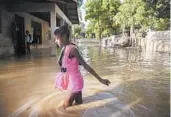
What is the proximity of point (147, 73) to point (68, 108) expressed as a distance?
187 inches

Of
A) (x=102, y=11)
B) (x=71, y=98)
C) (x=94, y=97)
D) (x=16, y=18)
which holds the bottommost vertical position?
(x=94, y=97)

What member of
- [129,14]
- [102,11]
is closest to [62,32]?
[129,14]

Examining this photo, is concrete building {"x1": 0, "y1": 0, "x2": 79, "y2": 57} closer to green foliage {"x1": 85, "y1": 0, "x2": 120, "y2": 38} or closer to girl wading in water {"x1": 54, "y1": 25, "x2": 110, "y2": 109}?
girl wading in water {"x1": 54, "y1": 25, "x2": 110, "y2": 109}

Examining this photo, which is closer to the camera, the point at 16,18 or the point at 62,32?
the point at 62,32

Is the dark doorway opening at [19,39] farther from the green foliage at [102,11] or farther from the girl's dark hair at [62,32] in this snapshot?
the green foliage at [102,11]

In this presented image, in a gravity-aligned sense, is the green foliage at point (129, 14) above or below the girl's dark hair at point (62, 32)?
above

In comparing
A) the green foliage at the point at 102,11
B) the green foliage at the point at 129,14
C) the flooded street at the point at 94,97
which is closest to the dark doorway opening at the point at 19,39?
the green foliage at the point at 129,14

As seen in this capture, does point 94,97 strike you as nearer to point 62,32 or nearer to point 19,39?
point 62,32

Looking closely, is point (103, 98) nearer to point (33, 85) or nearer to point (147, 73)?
point (33, 85)

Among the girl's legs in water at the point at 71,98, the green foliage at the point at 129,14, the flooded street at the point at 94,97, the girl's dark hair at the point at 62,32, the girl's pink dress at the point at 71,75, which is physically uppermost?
the green foliage at the point at 129,14

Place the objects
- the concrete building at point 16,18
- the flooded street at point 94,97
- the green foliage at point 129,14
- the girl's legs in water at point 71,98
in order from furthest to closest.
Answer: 1. the green foliage at point 129,14
2. the concrete building at point 16,18
3. the girl's legs in water at point 71,98
4. the flooded street at point 94,97

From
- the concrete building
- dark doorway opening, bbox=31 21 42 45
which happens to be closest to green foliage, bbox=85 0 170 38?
the concrete building

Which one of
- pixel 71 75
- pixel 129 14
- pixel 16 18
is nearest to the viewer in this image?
pixel 71 75

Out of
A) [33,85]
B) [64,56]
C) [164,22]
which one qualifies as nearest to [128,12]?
[164,22]
